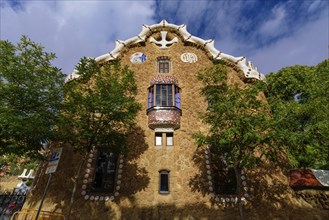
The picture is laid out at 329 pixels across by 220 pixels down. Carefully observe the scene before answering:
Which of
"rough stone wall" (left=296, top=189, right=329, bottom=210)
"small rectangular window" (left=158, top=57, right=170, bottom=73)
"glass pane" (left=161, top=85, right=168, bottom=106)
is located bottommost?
"rough stone wall" (left=296, top=189, right=329, bottom=210)

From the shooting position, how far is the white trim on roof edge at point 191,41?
44.7 feet

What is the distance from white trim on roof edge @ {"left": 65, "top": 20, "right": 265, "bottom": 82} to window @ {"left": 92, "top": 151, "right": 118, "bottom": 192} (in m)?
6.12

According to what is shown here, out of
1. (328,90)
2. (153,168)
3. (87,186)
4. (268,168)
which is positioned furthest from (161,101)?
(328,90)

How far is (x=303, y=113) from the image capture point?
12352 mm

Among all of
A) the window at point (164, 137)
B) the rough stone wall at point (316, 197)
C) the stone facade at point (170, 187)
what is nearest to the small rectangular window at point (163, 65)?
the stone facade at point (170, 187)

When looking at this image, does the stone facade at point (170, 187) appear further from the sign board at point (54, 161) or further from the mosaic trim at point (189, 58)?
the mosaic trim at point (189, 58)

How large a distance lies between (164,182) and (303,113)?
9.45 metres

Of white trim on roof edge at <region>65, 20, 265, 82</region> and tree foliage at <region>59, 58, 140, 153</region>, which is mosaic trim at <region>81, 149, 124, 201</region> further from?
white trim on roof edge at <region>65, 20, 265, 82</region>

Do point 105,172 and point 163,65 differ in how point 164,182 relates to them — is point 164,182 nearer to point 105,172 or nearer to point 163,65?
point 105,172

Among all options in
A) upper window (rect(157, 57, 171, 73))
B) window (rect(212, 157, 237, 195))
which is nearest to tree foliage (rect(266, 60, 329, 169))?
window (rect(212, 157, 237, 195))

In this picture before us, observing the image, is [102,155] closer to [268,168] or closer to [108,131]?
[108,131]

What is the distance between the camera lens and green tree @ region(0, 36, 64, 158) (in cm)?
758

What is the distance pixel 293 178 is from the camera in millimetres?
10328

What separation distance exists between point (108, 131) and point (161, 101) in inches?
158
